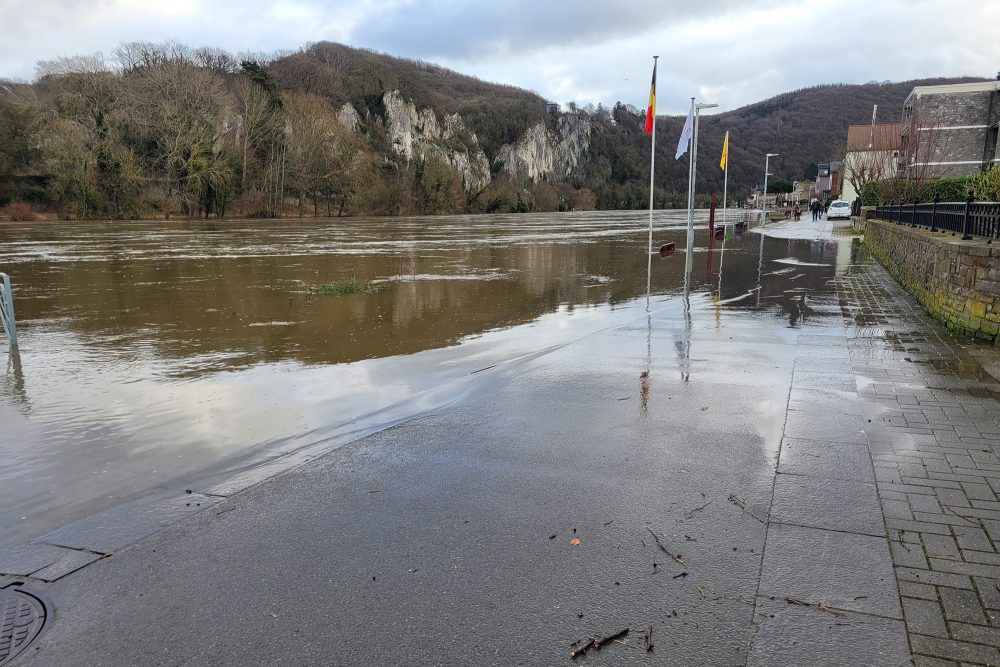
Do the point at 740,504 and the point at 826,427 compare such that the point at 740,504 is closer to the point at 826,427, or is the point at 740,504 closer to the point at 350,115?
the point at 826,427

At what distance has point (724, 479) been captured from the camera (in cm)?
475

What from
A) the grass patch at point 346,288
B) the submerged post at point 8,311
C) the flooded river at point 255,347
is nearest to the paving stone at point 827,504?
the flooded river at point 255,347

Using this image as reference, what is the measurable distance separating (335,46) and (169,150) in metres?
117

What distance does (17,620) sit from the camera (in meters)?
3.32

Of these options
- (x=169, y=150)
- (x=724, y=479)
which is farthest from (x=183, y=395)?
(x=169, y=150)

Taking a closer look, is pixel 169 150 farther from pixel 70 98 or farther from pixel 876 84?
pixel 876 84

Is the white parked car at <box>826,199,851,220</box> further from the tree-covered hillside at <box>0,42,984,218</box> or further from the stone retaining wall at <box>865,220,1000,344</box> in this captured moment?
the tree-covered hillside at <box>0,42,984,218</box>

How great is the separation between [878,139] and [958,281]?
68.8 m

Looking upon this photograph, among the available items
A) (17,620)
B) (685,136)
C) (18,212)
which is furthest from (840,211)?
(18,212)

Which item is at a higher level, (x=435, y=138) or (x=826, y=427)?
(x=435, y=138)

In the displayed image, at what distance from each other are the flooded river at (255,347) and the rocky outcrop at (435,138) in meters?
114

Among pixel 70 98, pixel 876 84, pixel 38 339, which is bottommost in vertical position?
pixel 38 339

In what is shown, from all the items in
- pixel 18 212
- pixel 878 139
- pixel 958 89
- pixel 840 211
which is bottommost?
pixel 18 212

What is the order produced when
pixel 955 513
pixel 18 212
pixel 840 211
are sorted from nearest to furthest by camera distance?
pixel 955 513, pixel 840 211, pixel 18 212
